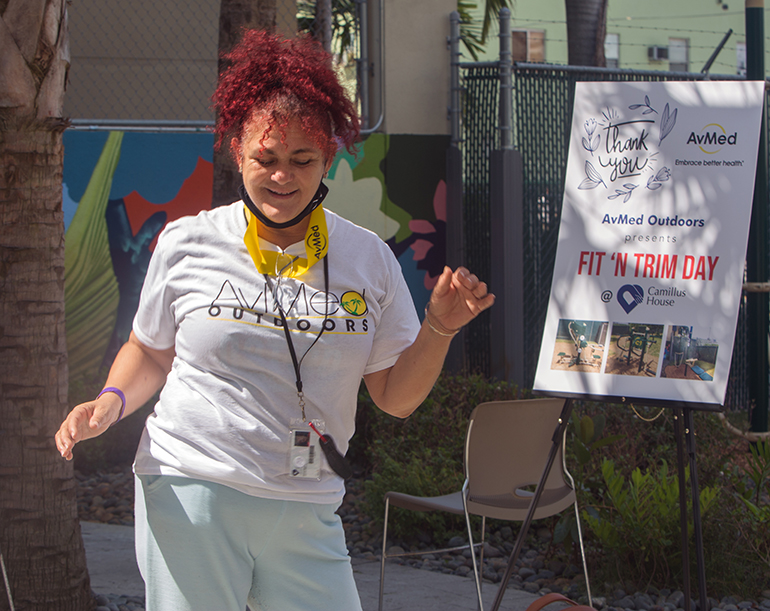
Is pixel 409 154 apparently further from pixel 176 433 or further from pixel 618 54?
pixel 618 54

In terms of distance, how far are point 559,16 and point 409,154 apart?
48.8 feet

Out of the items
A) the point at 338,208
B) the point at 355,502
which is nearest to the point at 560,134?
the point at 338,208

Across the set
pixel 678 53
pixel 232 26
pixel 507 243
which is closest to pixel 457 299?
pixel 232 26

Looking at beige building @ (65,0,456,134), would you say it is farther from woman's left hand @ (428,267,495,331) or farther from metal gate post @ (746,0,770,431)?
woman's left hand @ (428,267,495,331)

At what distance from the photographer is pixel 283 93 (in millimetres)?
1822

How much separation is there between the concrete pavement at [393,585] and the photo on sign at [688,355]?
1.34 m

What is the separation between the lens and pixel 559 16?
20.3 metres

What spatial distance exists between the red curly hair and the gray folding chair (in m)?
1.96

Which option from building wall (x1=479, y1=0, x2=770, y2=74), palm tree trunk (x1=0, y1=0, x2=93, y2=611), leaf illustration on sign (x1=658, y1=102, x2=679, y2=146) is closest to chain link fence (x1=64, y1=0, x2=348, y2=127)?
palm tree trunk (x1=0, y1=0, x2=93, y2=611)

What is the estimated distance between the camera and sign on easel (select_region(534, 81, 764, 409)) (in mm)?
3178

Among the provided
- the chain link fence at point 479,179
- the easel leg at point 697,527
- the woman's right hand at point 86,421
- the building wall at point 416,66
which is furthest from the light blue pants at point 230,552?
the building wall at point 416,66

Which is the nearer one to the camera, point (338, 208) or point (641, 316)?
point (641, 316)

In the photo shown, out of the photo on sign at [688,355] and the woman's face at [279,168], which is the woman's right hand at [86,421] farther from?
the photo on sign at [688,355]

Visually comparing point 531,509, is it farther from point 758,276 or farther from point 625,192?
point 758,276
